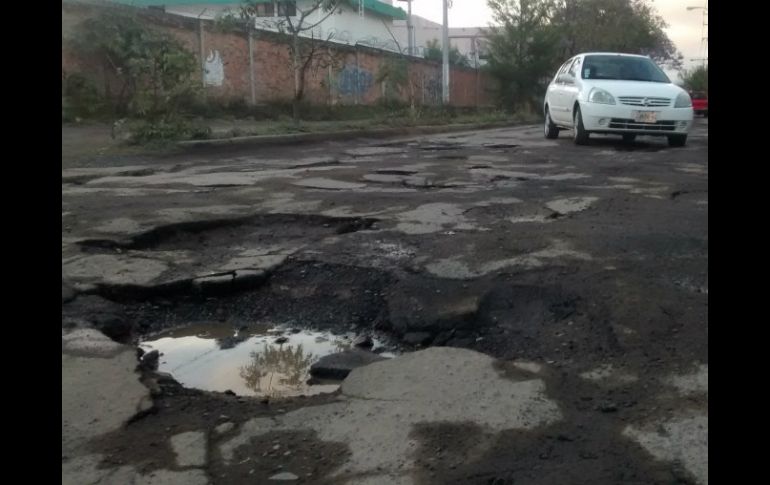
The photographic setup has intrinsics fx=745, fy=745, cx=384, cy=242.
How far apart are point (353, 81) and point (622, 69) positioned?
1429 centimetres

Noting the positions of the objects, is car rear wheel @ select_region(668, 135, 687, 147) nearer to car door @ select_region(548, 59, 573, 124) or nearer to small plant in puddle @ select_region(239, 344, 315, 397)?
car door @ select_region(548, 59, 573, 124)

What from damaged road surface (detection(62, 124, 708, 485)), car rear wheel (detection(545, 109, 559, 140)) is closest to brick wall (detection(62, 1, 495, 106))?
car rear wheel (detection(545, 109, 559, 140))

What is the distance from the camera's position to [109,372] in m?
2.97

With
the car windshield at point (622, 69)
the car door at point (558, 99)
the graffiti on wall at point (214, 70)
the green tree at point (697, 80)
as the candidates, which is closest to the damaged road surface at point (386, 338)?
the car windshield at point (622, 69)

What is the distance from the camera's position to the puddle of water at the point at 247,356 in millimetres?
3096

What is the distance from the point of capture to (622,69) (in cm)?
1208

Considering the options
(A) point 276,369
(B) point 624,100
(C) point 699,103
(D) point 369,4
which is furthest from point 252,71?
(D) point 369,4

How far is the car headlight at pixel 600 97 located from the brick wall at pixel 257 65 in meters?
8.09

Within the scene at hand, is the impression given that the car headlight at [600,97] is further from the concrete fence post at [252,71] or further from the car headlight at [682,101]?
the concrete fence post at [252,71]

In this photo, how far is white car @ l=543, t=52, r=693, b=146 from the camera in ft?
35.6
